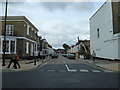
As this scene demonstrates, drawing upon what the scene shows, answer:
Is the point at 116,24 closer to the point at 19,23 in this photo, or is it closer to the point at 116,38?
the point at 116,38

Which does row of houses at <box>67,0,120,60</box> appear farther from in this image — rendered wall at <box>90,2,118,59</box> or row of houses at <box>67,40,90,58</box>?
row of houses at <box>67,40,90,58</box>

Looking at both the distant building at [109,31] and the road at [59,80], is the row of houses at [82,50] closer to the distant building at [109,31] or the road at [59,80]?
the distant building at [109,31]

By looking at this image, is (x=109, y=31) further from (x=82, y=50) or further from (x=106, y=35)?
(x=82, y=50)

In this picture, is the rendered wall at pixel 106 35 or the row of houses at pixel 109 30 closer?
the row of houses at pixel 109 30

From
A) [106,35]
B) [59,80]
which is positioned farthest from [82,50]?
[59,80]

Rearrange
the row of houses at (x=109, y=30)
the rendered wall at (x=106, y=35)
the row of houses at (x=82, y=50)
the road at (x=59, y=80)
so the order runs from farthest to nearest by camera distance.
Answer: the row of houses at (x=82, y=50)
the rendered wall at (x=106, y=35)
the row of houses at (x=109, y=30)
the road at (x=59, y=80)

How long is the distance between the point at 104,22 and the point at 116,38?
9.26m

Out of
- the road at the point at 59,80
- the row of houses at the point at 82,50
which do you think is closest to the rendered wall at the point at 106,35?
the row of houses at the point at 82,50

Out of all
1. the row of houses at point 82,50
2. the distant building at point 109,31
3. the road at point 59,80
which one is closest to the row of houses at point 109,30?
the distant building at point 109,31

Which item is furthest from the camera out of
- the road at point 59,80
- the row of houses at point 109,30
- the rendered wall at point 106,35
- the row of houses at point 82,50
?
the row of houses at point 82,50

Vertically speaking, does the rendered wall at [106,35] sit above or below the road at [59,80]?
above

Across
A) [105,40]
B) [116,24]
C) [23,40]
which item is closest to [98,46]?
[105,40]

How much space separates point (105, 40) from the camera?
40.1m

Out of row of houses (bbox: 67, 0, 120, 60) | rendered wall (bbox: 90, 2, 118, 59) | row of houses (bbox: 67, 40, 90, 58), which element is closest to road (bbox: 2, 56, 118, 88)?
row of houses (bbox: 67, 0, 120, 60)
